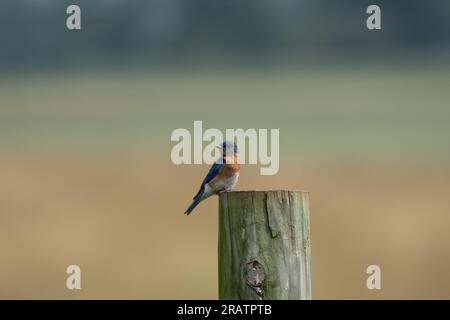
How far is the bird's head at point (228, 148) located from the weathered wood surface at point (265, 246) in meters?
3.41

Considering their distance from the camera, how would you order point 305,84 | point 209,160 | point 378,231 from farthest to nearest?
point 305,84 < point 378,231 < point 209,160

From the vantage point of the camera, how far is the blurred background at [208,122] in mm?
14648

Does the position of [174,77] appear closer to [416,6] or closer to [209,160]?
[416,6]

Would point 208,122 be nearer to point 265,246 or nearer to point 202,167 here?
point 202,167

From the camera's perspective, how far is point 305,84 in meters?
27.8

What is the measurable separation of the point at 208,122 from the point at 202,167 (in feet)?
14.3

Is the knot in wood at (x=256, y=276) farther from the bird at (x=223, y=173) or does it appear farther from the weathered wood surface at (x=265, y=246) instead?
the bird at (x=223, y=173)

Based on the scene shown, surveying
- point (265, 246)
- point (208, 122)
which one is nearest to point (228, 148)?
point (265, 246)

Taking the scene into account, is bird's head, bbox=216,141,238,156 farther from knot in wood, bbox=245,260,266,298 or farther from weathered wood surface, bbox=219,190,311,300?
knot in wood, bbox=245,260,266,298

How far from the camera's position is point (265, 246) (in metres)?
5.96

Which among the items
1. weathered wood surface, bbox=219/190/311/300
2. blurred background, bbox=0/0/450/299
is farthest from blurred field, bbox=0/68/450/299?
weathered wood surface, bbox=219/190/311/300

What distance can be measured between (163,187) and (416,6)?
19.8 meters
